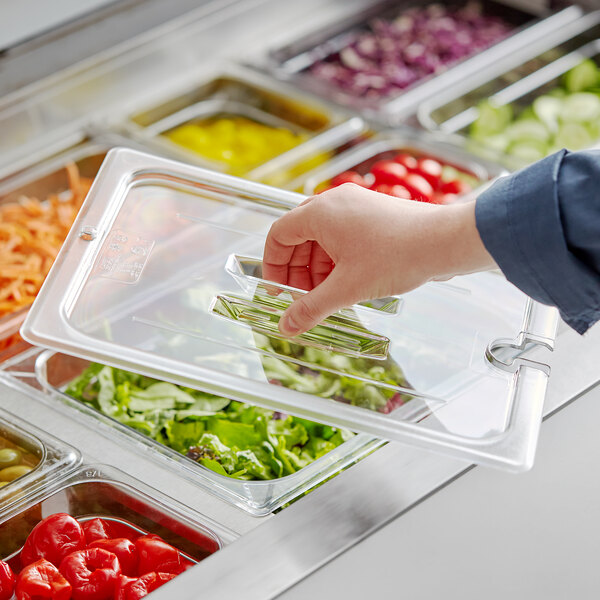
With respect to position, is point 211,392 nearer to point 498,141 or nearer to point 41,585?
point 41,585

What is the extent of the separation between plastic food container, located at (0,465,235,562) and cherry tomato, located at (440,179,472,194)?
126cm

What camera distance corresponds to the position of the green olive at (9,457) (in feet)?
4.75

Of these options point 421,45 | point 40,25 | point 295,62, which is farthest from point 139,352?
point 421,45

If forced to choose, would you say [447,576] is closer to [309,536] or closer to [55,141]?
[309,536]

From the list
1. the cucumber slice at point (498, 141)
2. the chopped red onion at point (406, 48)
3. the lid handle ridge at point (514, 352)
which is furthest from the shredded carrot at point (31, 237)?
the cucumber slice at point (498, 141)

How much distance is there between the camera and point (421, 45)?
2873 mm

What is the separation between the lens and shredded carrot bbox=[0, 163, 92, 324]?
74.8 inches

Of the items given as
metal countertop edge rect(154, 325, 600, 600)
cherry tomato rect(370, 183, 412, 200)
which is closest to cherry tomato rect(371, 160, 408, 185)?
cherry tomato rect(370, 183, 412, 200)

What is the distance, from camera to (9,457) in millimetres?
1450

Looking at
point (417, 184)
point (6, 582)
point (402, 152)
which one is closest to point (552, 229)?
point (6, 582)

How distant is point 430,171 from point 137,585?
Answer: 1492mm

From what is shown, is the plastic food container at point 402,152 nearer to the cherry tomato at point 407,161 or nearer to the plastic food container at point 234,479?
the cherry tomato at point 407,161

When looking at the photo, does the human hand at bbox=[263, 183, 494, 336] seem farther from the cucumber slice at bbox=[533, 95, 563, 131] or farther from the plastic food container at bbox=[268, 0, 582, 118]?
the cucumber slice at bbox=[533, 95, 563, 131]

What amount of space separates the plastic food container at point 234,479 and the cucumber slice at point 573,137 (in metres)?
1.45
